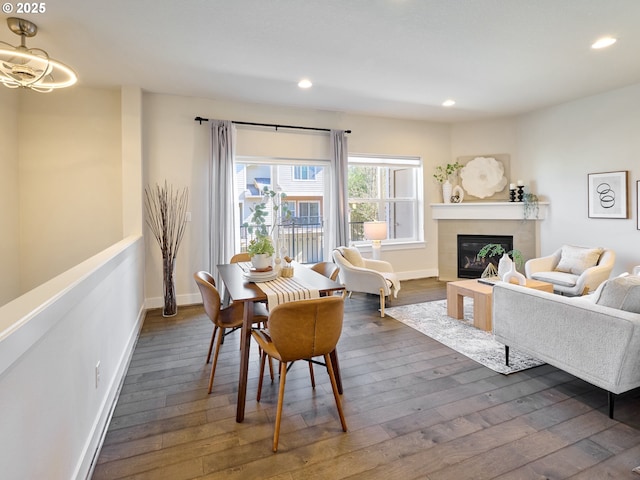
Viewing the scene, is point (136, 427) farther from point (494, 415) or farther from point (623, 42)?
point (623, 42)

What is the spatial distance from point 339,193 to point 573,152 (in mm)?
3494

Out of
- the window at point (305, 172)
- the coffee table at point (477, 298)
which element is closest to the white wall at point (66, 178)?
the window at point (305, 172)

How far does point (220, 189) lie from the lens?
460cm

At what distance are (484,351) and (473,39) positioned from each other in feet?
9.31

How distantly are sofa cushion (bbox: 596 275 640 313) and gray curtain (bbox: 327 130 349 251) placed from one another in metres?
3.43

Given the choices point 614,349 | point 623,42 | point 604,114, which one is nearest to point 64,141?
point 614,349

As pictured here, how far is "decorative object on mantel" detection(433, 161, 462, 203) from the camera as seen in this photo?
6.05 meters

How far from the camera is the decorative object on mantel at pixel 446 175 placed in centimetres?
605

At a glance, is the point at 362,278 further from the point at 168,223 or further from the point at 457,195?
the point at 457,195

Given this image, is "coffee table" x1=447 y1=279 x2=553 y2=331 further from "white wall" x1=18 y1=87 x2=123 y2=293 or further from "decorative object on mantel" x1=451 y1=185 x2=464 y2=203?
"white wall" x1=18 y1=87 x2=123 y2=293

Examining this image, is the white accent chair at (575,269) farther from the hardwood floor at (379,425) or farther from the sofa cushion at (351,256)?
the sofa cushion at (351,256)

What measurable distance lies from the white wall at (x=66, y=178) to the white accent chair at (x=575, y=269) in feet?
18.7

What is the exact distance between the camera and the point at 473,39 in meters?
3.06

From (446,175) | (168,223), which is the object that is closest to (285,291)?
(168,223)
